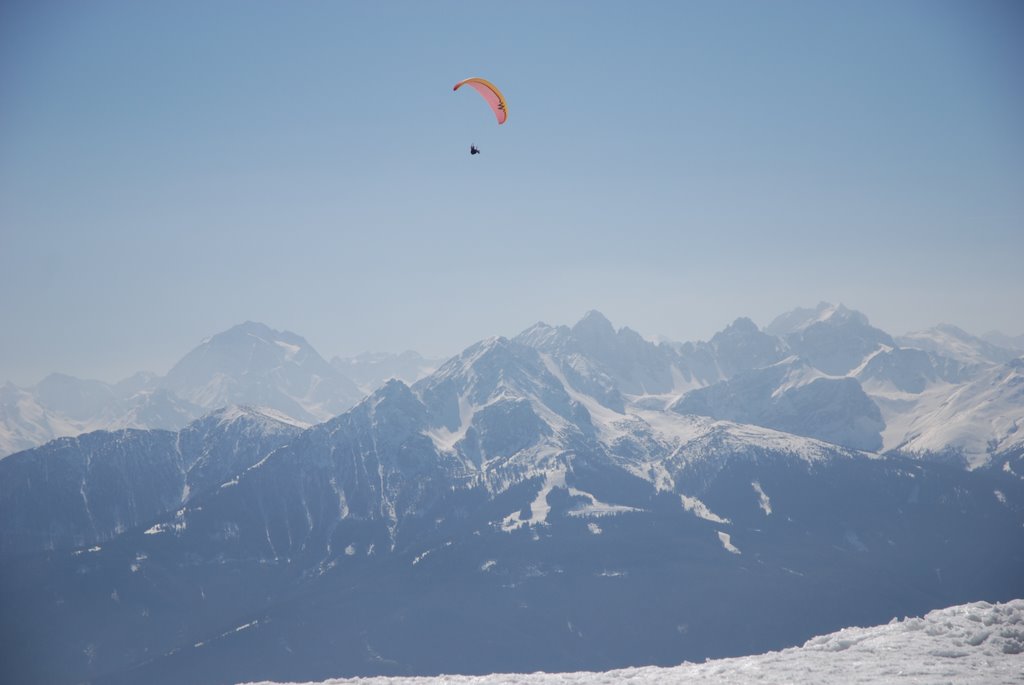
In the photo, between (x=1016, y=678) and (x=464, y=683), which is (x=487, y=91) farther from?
(x=1016, y=678)

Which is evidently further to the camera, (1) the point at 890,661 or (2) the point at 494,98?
(2) the point at 494,98

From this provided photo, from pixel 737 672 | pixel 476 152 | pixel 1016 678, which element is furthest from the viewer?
pixel 476 152

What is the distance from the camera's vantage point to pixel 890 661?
55.8 meters

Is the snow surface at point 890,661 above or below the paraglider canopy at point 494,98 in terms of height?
below

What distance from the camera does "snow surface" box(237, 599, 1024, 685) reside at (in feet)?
173

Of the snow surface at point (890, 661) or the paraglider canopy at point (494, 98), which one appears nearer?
the snow surface at point (890, 661)

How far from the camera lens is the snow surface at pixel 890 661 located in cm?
5262

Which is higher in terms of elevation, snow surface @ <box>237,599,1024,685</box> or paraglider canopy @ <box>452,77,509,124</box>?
paraglider canopy @ <box>452,77,509,124</box>

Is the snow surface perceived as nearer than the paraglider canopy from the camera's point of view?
Yes

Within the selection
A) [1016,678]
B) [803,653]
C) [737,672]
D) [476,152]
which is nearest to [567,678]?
[737,672]

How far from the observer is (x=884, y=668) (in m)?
54.5

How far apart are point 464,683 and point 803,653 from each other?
1014 inches

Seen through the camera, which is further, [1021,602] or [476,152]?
Answer: [476,152]

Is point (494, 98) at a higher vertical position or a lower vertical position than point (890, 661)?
higher
